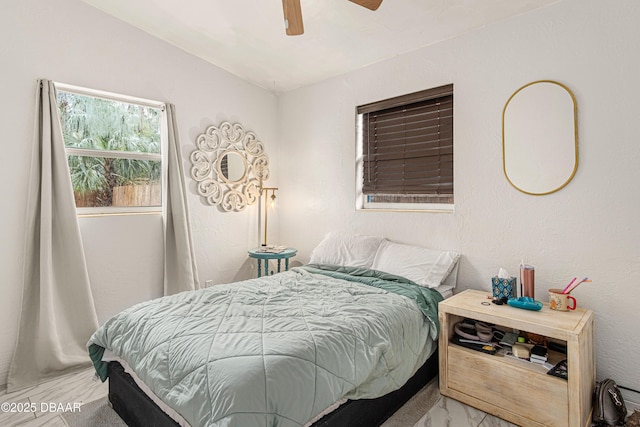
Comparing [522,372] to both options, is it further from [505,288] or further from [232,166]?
[232,166]

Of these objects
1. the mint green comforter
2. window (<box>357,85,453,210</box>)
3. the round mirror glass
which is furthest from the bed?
the round mirror glass

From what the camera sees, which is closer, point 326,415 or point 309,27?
point 326,415

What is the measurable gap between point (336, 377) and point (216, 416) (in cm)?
50

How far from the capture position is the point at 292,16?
73.9 inches

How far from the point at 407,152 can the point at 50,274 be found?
2.78 m

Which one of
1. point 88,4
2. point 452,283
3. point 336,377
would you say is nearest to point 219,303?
point 336,377

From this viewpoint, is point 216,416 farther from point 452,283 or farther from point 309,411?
point 452,283

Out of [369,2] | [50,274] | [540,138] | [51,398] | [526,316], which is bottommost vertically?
[51,398]

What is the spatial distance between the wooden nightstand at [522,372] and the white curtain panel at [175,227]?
6.86ft

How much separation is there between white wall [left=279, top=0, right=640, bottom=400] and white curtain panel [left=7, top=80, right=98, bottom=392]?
2.27m

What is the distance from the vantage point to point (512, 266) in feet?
7.58

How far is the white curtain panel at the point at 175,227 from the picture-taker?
3002 millimetres

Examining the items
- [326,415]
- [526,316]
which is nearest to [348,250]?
[526,316]

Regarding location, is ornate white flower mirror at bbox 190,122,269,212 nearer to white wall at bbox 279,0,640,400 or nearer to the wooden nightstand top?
white wall at bbox 279,0,640,400
